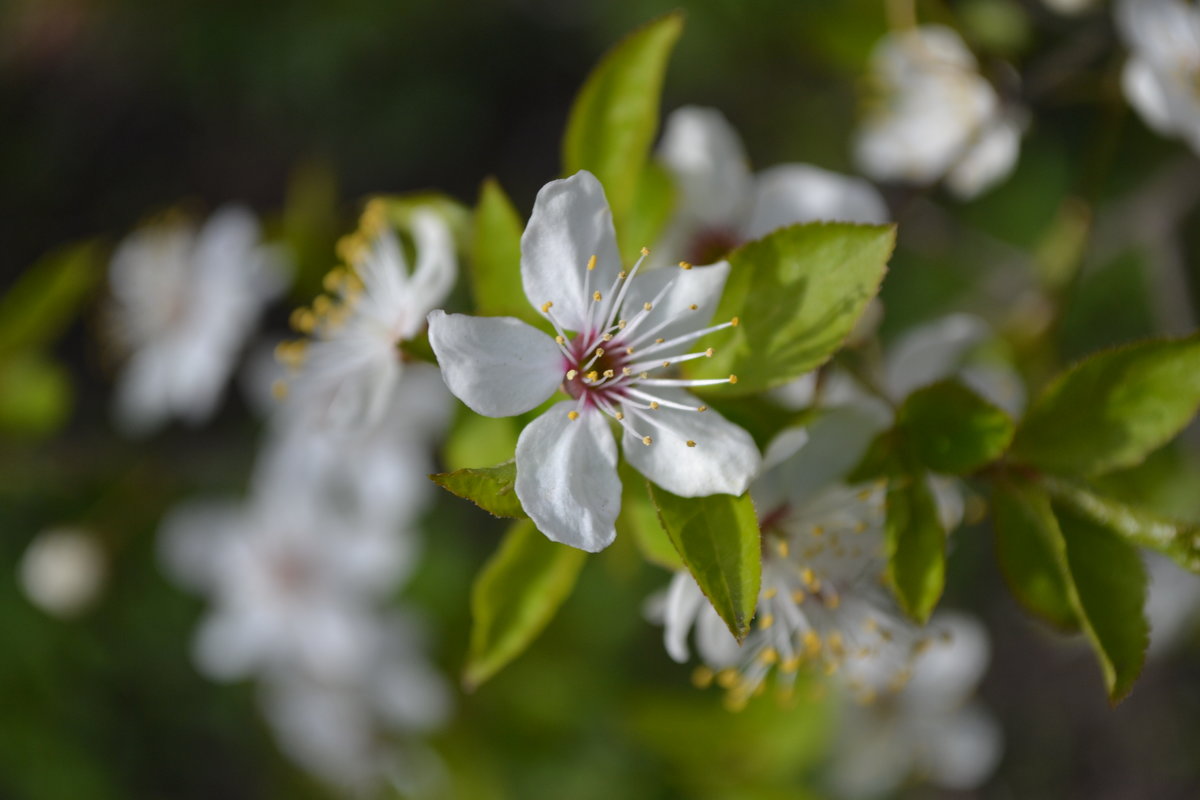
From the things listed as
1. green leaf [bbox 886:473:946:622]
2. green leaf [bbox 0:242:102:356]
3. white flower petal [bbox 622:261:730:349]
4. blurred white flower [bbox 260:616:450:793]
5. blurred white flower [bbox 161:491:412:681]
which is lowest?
blurred white flower [bbox 260:616:450:793]

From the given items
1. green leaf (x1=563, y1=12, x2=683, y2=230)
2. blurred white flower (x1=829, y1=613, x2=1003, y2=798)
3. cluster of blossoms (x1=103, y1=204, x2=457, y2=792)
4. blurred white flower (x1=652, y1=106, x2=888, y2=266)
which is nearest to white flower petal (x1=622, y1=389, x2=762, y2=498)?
green leaf (x1=563, y1=12, x2=683, y2=230)

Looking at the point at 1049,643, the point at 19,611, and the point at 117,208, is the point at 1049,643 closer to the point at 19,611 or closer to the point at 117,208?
the point at 19,611

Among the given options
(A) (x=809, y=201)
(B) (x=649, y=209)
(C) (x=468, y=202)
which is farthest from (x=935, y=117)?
(C) (x=468, y=202)

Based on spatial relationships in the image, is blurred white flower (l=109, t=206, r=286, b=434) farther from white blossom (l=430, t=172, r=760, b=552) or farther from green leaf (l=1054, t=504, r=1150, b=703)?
green leaf (l=1054, t=504, r=1150, b=703)

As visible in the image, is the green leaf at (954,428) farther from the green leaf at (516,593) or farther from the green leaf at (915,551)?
the green leaf at (516,593)

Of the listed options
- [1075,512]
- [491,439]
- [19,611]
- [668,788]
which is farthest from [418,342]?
[19,611]

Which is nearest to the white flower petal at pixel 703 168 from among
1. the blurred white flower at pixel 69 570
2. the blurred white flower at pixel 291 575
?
the blurred white flower at pixel 291 575
